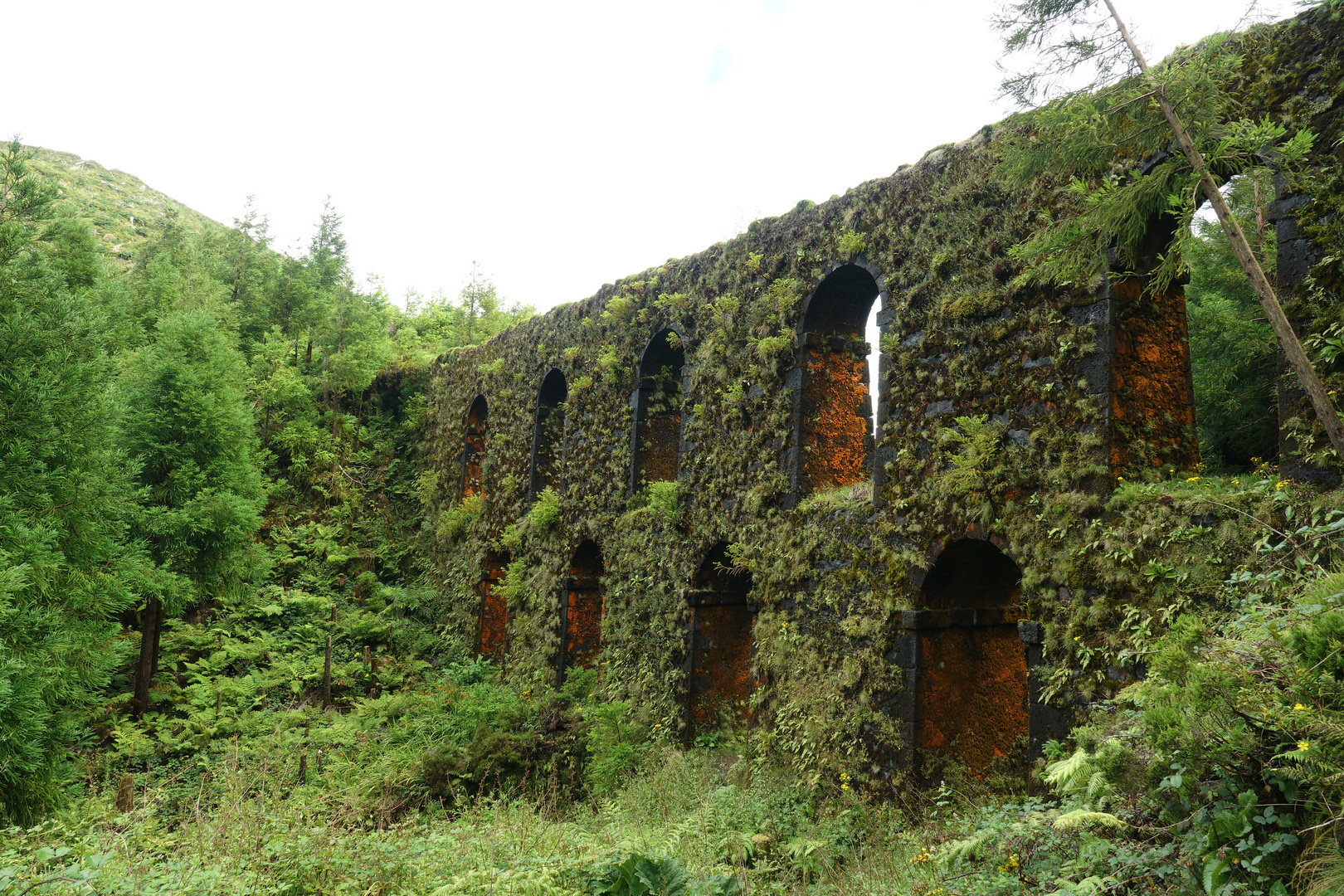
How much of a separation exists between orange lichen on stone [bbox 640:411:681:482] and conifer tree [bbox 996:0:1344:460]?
6803mm

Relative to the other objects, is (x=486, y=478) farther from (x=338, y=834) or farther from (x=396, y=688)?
(x=338, y=834)

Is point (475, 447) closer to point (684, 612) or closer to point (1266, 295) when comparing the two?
point (684, 612)

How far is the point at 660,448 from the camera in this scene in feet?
38.2

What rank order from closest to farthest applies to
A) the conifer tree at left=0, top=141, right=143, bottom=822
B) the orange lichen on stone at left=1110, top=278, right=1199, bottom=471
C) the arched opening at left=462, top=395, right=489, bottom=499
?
1. the orange lichen on stone at left=1110, top=278, right=1199, bottom=471
2. the conifer tree at left=0, top=141, right=143, bottom=822
3. the arched opening at left=462, top=395, right=489, bottom=499

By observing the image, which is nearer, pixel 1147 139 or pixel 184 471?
pixel 1147 139

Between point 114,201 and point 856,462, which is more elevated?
point 114,201

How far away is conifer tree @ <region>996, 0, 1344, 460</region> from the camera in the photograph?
4113 mm

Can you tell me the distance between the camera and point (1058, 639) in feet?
18.6

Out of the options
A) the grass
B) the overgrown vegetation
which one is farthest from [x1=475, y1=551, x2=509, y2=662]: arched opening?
the grass

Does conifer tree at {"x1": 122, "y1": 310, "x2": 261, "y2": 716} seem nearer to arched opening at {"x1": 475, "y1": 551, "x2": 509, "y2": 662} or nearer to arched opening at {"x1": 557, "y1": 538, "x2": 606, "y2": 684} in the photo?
arched opening at {"x1": 475, "y1": 551, "x2": 509, "y2": 662}

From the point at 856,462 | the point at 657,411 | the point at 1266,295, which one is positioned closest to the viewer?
the point at 1266,295

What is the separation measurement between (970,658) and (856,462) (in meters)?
2.63

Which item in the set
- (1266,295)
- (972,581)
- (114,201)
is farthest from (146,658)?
(114,201)

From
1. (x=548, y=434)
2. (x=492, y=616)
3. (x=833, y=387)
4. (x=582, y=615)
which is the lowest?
(x=492, y=616)
